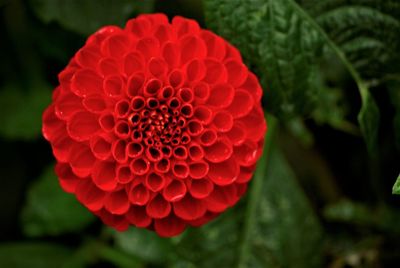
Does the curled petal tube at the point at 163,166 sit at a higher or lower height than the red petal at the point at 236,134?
lower

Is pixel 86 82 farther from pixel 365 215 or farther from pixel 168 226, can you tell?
pixel 365 215

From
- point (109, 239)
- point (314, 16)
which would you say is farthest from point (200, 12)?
point (109, 239)

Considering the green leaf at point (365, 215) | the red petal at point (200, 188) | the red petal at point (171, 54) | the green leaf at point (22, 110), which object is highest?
the red petal at point (171, 54)

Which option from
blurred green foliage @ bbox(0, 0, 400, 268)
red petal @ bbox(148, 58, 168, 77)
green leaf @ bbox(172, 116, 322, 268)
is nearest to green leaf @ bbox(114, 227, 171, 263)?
blurred green foliage @ bbox(0, 0, 400, 268)

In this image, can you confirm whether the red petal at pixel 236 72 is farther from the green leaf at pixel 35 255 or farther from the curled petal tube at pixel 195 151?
the green leaf at pixel 35 255

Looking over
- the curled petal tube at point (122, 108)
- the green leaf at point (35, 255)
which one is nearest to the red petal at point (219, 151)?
the curled petal tube at point (122, 108)

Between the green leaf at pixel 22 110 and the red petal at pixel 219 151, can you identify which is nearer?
the red petal at pixel 219 151

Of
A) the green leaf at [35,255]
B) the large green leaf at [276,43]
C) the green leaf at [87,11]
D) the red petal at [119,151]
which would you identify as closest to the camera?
the red petal at [119,151]

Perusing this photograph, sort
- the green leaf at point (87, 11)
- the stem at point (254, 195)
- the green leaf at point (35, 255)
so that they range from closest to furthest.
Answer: the green leaf at point (87, 11) < the stem at point (254, 195) < the green leaf at point (35, 255)

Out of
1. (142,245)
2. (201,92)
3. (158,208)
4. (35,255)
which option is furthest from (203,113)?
(35,255)
